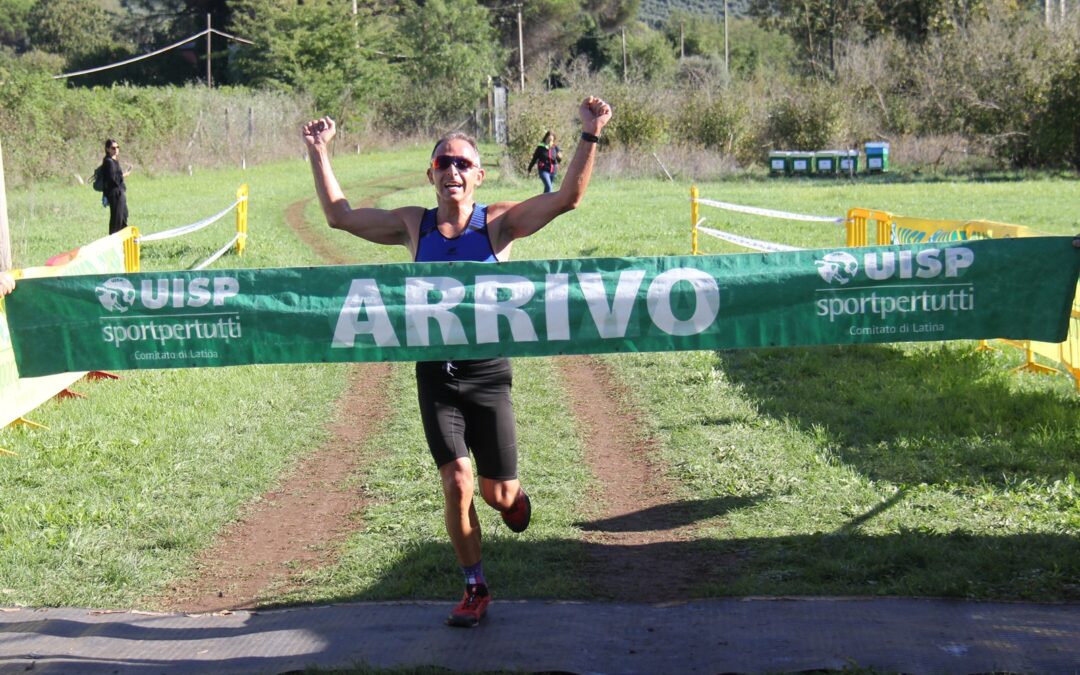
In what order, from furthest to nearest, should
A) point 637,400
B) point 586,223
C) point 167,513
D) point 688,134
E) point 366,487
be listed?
point 688,134 < point 586,223 < point 637,400 < point 366,487 < point 167,513

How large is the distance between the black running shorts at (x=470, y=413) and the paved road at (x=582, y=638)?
0.76 metres

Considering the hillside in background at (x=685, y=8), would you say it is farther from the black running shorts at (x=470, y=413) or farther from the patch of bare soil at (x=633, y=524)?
the black running shorts at (x=470, y=413)

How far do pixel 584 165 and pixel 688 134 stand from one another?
1644 inches

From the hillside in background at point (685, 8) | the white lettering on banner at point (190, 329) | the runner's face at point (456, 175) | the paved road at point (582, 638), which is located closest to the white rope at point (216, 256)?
the white lettering on banner at point (190, 329)

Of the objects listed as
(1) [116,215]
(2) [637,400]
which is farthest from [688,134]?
(2) [637,400]

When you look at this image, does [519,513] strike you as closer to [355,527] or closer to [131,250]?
[355,527]

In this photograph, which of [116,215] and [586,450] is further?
[116,215]

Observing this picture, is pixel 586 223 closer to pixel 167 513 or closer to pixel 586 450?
pixel 586 450

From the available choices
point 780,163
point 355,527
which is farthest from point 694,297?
point 780,163

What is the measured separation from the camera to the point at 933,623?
4.93m

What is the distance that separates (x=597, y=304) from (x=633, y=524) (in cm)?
193

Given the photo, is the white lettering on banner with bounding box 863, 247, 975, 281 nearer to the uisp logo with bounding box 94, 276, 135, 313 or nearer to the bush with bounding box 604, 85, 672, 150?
the uisp logo with bounding box 94, 276, 135, 313

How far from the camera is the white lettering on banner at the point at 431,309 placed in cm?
534

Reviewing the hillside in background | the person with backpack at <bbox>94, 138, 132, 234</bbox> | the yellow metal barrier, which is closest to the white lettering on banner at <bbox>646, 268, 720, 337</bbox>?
the yellow metal barrier
